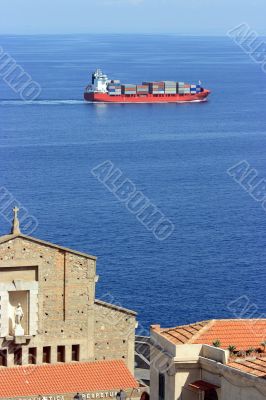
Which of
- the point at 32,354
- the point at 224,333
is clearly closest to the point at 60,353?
the point at 32,354

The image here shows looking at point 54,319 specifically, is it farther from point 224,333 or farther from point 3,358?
point 224,333

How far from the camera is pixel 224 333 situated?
36.5 m

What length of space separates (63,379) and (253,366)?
12.4 m

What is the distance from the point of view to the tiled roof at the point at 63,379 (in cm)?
4125

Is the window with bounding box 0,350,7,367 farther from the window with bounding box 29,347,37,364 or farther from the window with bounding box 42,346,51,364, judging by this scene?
the window with bounding box 42,346,51,364

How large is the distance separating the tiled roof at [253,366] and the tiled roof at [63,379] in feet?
34.4

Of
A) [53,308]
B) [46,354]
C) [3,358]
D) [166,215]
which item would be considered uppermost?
[166,215]

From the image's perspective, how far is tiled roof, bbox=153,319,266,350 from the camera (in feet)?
116

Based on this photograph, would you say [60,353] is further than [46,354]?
Yes

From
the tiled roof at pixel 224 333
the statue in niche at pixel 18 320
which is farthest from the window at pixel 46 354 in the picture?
the tiled roof at pixel 224 333

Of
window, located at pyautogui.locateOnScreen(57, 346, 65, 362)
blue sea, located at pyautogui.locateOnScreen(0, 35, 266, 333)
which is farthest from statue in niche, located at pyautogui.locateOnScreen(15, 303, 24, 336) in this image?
blue sea, located at pyautogui.locateOnScreen(0, 35, 266, 333)

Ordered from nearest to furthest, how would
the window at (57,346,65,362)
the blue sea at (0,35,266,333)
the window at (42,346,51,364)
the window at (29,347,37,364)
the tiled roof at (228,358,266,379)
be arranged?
the tiled roof at (228,358,266,379) < the window at (29,347,37,364) < the window at (42,346,51,364) < the window at (57,346,65,362) < the blue sea at (0,35,266,333)

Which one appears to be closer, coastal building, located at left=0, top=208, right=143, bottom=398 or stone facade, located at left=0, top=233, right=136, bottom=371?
coastal building, located at left=0, top=208, right=143, bottom=398

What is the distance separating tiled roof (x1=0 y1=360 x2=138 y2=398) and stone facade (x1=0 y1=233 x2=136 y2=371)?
0.42m
